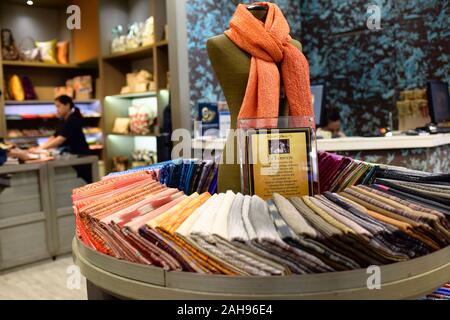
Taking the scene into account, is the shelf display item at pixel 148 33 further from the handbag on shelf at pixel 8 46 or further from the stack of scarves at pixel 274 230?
the stack of scarves at pixel 274 230

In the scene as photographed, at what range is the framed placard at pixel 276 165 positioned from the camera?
50.8 inches

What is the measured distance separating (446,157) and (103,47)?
4.42 meters

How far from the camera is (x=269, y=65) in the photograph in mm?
1615

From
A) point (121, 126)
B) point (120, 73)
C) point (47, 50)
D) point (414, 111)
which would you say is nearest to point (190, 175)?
point (414, 111)

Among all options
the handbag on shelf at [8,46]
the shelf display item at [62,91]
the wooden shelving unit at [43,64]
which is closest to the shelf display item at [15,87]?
the wooden shelving unit at [43,64]

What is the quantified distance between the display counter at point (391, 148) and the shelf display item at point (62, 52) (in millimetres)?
4168

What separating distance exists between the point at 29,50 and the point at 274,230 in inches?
257

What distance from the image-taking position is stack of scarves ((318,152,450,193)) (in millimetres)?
1360

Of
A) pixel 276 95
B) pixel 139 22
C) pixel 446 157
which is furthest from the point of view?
pixel 139 22

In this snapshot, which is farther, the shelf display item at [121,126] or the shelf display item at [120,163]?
the shelf display item at [120,163]
